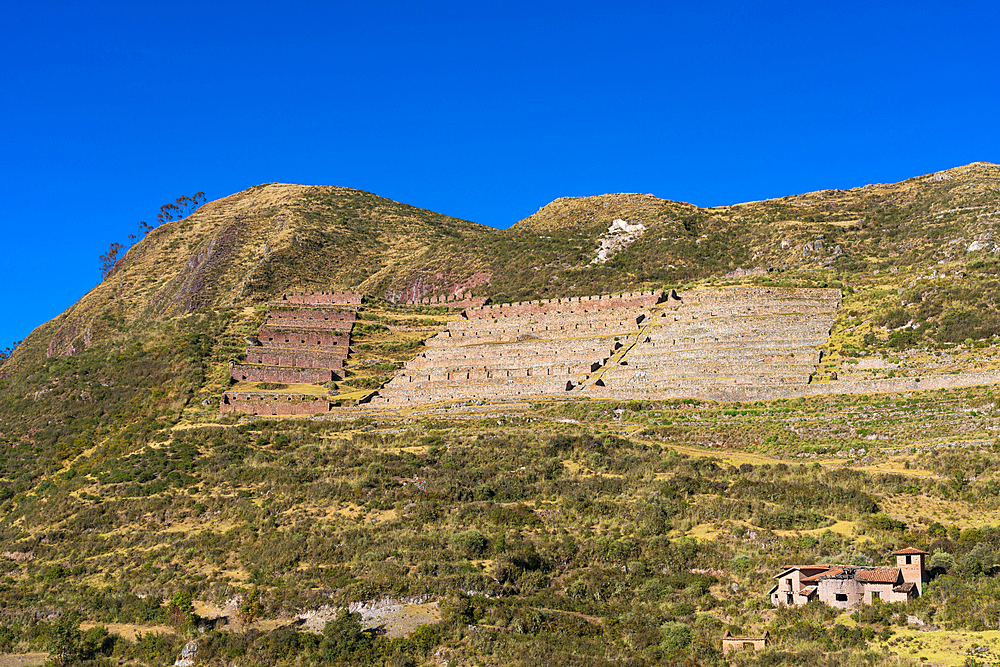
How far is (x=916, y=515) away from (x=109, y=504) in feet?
109

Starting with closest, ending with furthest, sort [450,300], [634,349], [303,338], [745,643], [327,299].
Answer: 1. [745,643]
2. [634,349]
3. [303,338]
4. [327,299]
5. [450,300]

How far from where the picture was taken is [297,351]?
203ft

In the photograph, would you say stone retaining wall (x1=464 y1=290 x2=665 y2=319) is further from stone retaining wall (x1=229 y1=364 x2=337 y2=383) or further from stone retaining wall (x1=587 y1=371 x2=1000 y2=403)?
stone retaining wall (x1=229 y1=364 x2=337 y2=383)

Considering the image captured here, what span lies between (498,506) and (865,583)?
15.2m

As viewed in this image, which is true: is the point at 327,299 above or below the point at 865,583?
above

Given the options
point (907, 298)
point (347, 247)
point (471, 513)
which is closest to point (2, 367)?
point (347, 247)

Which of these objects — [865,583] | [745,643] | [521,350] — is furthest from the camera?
[521,350]

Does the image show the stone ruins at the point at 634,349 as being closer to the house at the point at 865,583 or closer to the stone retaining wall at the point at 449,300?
the stone retaining wall at the point at 449,300

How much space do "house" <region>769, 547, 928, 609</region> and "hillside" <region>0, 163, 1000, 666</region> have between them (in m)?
0.47

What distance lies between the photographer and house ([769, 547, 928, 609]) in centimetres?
2466

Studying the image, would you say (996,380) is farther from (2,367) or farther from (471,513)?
(2,367)

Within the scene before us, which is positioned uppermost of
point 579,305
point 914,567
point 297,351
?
point 579,305

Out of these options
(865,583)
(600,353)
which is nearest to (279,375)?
(600,353)

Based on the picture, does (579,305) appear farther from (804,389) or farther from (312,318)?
(804,389)
